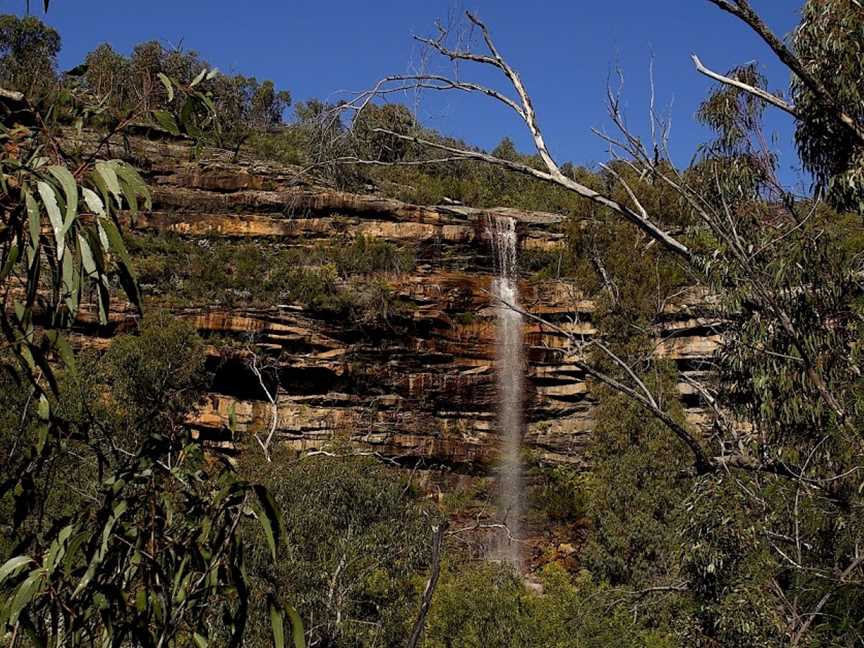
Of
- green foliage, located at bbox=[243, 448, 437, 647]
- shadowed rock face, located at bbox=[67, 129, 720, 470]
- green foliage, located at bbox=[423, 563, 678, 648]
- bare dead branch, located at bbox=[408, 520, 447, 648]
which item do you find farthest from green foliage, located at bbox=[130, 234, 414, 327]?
bare dead branch, located at bbox=[408, 520, 447, 648]

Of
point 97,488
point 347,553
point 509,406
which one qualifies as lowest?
point 347,553

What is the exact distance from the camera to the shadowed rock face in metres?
20.1

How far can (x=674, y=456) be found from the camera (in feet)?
54.3

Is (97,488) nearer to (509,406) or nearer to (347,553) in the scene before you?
(347,553)

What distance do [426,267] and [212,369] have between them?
19.6ft

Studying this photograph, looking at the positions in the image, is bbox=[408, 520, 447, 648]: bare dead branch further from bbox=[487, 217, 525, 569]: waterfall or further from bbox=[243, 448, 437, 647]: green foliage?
bbox=[487, 217, 525, 569]: waterfall

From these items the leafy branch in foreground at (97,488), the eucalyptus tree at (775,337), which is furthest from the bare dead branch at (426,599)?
the eucalyptus tree at (775,337)

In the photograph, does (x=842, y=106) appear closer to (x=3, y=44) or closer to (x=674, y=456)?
(x=674, y=456)

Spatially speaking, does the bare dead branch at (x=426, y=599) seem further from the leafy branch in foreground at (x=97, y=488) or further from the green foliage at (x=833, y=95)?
the green foliage at (x=833, y=95)

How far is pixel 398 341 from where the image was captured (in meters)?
21.2

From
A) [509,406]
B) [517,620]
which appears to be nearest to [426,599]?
[517,620]

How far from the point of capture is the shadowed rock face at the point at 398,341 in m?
20.1

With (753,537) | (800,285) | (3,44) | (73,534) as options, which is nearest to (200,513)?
(73,534)

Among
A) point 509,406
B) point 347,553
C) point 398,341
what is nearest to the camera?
point 347,553
